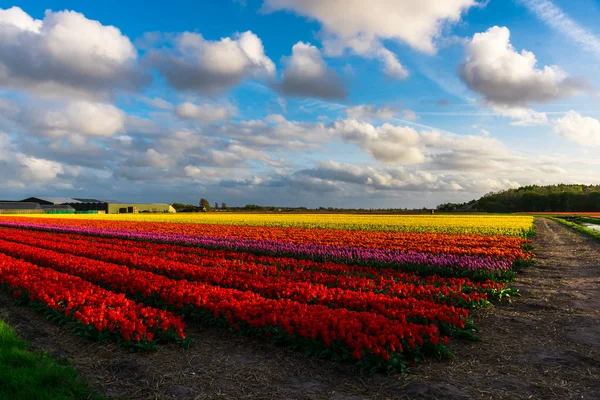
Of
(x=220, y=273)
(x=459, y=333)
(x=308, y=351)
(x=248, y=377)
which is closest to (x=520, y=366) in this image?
(x=459, y=333)

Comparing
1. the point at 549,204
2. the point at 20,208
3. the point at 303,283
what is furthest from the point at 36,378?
the point at 549,204

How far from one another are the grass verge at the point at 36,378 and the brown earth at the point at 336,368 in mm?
295

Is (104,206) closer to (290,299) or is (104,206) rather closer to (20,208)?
(20,208)

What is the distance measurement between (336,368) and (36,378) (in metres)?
3.97

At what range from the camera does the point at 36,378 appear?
5352 mm

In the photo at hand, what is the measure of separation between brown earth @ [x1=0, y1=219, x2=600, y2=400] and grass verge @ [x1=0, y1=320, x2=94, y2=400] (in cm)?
30

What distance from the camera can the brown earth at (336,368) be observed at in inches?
209

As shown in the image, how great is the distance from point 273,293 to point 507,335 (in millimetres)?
4904

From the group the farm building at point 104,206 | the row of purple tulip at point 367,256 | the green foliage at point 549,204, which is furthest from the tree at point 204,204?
the row of purple tulip at point 367,256

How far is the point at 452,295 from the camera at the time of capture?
9602 millimetres

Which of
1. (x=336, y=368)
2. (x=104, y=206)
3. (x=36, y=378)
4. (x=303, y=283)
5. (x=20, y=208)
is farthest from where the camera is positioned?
(x=104, y=206)

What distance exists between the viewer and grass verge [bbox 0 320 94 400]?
4.97 meters

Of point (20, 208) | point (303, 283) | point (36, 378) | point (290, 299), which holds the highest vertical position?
point (20, 208)

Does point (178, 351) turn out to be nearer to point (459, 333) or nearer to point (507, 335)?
point (459, 333)
